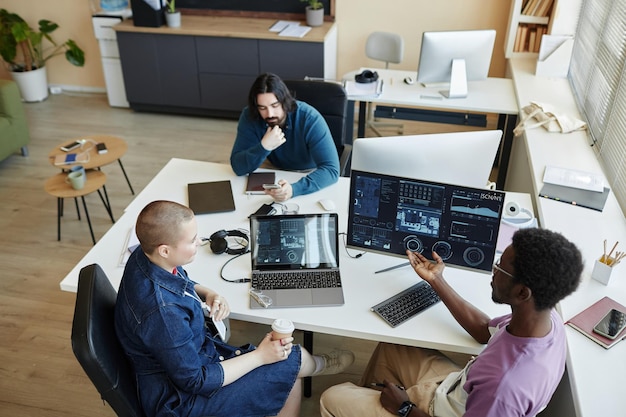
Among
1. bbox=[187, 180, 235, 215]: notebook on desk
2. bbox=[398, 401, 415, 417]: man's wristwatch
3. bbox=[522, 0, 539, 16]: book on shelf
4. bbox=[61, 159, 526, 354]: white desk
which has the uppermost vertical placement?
bbox=[522, 0, 539, 16]: book on shelf

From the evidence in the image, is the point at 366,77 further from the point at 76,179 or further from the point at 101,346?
the point at 101,346

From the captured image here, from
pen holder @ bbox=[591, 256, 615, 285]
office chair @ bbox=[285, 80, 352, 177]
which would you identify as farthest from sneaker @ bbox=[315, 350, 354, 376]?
office chair @ bbox=[285, 80, 352, 177]

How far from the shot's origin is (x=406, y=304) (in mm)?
2062

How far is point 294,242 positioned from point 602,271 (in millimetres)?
1163

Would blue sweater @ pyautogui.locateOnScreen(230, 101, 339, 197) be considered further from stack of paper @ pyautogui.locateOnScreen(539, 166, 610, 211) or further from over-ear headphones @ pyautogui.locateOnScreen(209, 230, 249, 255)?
Answer: stack of paper @ pyautogui.locateOnScreen(539, 166, 610, 211)

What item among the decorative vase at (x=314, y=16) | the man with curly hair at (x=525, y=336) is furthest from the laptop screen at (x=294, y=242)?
the decorative vase at (x=314, y=16)

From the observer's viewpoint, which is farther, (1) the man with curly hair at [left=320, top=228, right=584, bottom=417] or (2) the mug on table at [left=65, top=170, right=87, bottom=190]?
(2) the mug on table at [left=65, top=170, right=87, bottom=190]

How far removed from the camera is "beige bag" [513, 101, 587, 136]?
3.36 meters

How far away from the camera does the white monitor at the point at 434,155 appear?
7.57 feet

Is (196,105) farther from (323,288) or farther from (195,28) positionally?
(323,288)

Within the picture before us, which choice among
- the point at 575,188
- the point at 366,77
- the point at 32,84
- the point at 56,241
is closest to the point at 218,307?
the point at 575,188

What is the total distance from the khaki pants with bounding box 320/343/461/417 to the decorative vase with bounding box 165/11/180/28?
150 inches

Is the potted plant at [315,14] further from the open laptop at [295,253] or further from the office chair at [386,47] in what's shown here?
the open laptop at [295,253]

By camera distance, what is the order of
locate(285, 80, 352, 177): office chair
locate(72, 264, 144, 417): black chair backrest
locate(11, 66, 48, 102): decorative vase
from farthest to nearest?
locate(11, 66, 48, 102): decorative vase, locate(285, 80, 352, 177): office chair, locate(72, 264, 144, 417): black chair backrest
